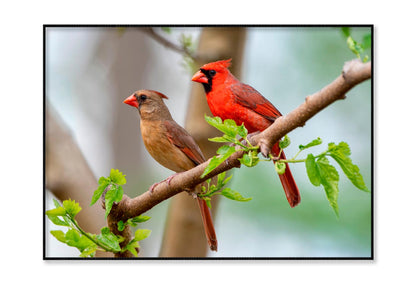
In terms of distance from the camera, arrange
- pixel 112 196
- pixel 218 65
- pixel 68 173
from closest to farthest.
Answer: pixel 112 196, pixel 218 65, pixel 68 173

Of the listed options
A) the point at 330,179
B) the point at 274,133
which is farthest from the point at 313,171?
the point at 274,133

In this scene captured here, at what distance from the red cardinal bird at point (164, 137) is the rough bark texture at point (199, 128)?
119 mm

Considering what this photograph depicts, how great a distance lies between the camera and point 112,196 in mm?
→ 2074

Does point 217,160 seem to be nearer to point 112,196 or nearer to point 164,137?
point 112,196

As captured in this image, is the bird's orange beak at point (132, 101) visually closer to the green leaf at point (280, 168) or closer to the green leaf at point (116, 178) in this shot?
the green leaf at point (116, 178)

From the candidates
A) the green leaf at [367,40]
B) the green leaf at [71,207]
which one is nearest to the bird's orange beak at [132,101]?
the green leaf at [71,207]

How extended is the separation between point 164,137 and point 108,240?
572 mm

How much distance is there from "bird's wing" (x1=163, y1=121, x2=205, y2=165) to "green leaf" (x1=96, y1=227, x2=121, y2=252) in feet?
1.71

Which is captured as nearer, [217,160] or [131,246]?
[217,160]

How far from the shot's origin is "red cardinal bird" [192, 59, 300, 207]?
87.4 inches

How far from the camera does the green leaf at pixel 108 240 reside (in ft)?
7.18

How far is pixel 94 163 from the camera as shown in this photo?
2672 millimetres
